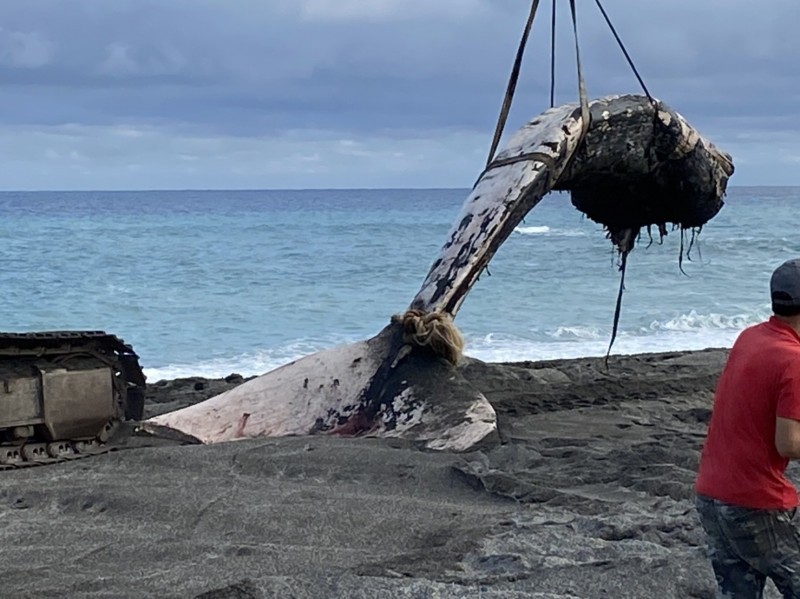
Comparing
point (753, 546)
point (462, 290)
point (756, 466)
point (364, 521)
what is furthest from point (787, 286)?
point (462, 290)

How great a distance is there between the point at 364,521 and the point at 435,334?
6.55 feet

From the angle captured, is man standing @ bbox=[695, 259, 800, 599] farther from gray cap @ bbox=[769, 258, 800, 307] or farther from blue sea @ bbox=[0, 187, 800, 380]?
blue sea @ bbox=[0, 187, 800, 380]

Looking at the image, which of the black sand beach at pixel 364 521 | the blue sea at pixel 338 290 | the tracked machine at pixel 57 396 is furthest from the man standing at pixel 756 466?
the blue sea at pixel 338 290

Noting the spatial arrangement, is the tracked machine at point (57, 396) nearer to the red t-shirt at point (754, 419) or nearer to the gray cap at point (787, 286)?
the red t-shirt at point (754, 419)

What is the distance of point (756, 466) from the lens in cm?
340

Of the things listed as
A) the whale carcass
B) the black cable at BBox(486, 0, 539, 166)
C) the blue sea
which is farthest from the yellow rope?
the blue sea

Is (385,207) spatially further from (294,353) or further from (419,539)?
(419,539)

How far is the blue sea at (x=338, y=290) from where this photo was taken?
52.6ft

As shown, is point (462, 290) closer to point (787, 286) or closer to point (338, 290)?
point (787, 286)

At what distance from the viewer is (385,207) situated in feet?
237

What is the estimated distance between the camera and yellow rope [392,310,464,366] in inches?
270

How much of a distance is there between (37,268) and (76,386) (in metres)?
23.3

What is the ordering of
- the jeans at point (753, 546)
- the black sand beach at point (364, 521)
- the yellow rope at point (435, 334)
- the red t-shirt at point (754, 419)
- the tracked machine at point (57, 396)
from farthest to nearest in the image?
the yellow rope at point (435, 334)
the tracked machine at point (57, 396)
the black sand beach at point (364, 521)
the jeans at point (753, 546)
the red t-shirt at point (754, 419)

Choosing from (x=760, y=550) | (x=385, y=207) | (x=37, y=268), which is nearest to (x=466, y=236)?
(x=760, y=550)
